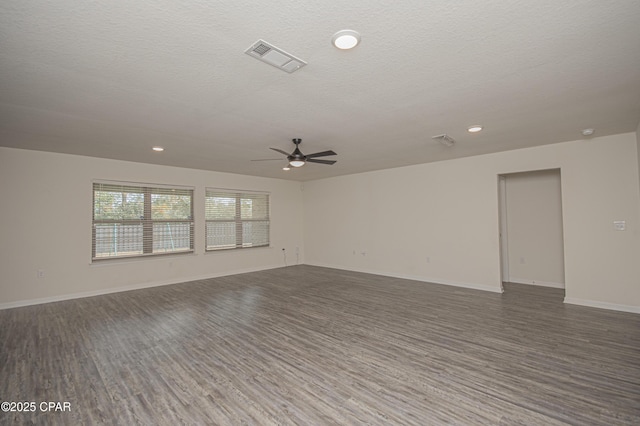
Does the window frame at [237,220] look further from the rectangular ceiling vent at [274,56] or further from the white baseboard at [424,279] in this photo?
the rectangular ceiling vent at [274,56]

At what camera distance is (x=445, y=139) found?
4.38 m

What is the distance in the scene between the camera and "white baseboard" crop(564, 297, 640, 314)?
13.7 ft

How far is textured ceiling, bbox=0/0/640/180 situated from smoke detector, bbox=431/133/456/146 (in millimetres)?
149

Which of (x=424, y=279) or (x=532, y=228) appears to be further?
(x=424, y=279)

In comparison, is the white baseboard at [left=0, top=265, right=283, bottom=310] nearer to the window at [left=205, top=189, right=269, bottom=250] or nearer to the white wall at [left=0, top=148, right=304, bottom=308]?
the white wall at [left=0, top=148, right=304, bottom=308]

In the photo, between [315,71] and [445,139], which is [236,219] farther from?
[315,71]

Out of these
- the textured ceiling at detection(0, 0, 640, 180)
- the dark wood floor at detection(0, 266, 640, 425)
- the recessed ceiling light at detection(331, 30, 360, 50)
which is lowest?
the dark wood floor at detection(0, 266, 640, 425)

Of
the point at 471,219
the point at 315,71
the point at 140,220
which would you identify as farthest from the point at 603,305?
Answer: the point at 140,220

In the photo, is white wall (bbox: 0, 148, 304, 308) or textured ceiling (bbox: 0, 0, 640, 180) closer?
textured ceiling (bbox: 0, 0, 640, 180)

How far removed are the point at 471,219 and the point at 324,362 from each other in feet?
14.5

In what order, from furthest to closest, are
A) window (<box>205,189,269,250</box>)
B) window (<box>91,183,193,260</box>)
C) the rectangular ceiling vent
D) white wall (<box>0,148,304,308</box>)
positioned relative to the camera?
window (<box>205,189,269,250</box>)
window (<box>91,183,193,260</box>)
white wall (<box>0,148,304,308</box>)
the rectangular ceiling vent

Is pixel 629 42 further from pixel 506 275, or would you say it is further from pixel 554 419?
pixel 506 275

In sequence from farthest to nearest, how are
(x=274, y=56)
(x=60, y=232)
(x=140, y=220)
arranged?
(x=140, y=220) < (x=60, y=232) < (x=274, y=56)

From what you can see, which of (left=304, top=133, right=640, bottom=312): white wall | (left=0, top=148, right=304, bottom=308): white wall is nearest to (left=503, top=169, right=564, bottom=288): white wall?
(left=304, top=133, right=640, bottom=312): white wall
